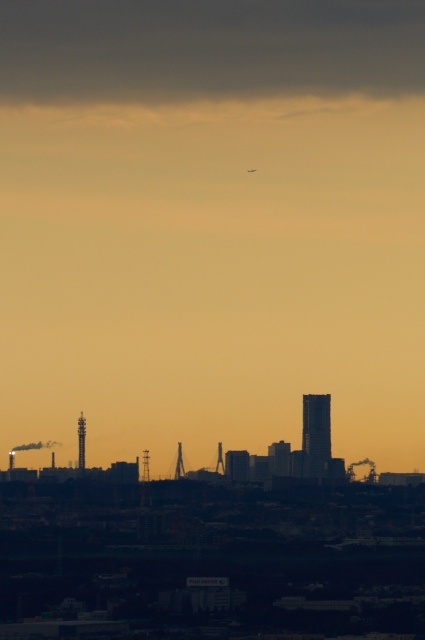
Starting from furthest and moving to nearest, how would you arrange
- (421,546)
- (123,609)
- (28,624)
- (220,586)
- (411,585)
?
(421,546), (411,585), (220,586), (123,609), (28,624)

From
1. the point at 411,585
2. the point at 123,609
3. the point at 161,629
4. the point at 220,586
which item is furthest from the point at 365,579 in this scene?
the point at 161,629

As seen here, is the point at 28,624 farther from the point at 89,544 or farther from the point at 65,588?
the point at 89,544

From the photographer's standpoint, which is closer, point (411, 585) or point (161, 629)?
point (161, 629)

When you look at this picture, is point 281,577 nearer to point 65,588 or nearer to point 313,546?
point 65,588

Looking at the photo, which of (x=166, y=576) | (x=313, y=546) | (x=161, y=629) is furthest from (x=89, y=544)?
(x=161, y=629)

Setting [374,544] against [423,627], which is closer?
[423,627]

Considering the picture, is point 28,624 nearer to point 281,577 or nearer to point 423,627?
point 423,627

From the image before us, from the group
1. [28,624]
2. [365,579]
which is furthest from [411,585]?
[28,624]

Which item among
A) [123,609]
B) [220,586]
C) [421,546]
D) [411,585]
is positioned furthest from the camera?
[421,546]
